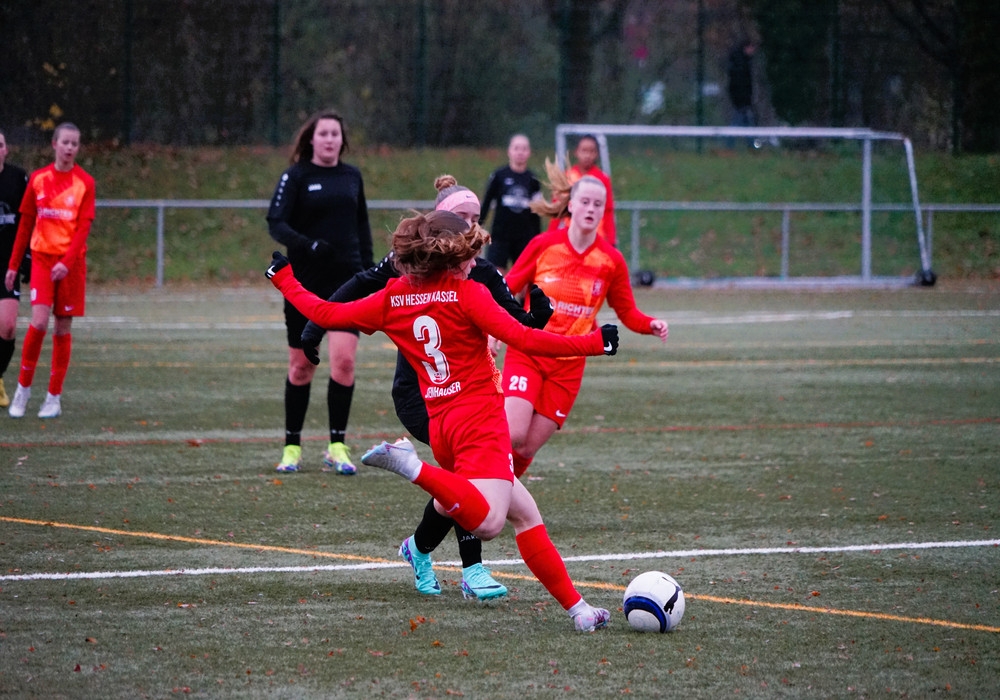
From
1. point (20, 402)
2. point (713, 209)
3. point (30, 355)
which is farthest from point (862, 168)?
point (20, 402)

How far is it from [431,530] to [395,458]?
848 mm

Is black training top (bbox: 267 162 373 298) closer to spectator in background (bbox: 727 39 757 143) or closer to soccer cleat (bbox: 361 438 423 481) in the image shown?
soccer cleat (bbox: 361 438 423 481)

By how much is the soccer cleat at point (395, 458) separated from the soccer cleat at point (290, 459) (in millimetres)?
3537

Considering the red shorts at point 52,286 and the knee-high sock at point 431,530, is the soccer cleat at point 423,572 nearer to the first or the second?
the knee-high sock at point 431,530

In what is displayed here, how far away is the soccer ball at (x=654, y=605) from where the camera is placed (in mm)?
4875

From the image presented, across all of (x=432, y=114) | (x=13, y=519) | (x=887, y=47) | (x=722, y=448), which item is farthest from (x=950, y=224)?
(x=13, y=519)

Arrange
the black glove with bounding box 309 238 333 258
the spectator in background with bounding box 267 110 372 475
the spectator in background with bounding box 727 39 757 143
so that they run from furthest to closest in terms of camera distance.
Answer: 1. the spectator in background with bounding box 727 39 757 143
2. the spectator in background with bounding box 267 110 372 475
3. the black glove with bounding box 309 238 333 258

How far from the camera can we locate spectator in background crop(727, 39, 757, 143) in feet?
91.3

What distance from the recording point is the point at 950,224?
2441 cm

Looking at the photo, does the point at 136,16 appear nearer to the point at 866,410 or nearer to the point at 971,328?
the point at 971,328

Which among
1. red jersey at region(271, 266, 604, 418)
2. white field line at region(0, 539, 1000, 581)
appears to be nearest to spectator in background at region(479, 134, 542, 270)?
white field line at region(0, 539, 1000, 581)

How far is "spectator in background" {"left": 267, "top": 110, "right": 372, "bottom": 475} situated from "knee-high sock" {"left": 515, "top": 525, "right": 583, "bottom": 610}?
10.8ft

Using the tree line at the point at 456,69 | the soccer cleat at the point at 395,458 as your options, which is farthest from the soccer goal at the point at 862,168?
the soccer cleat at the point at 395,458

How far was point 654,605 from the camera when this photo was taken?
4.87 metres
